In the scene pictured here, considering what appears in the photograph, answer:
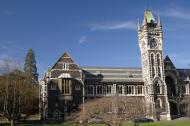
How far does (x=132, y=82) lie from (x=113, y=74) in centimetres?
515

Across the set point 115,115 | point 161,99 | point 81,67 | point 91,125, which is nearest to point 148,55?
point 161,99

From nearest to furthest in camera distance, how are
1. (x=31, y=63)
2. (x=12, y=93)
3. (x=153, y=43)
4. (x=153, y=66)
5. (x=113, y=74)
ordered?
(x=12, y=93)
(x=153, y=66)
(x=153, y=43)
(x=113, y=74)
(x=31, y=63)

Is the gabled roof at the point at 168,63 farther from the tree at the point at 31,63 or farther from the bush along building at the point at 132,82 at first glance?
the tree at the point at 31,63

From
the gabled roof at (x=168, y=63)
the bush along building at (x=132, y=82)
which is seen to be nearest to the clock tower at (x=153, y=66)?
the bush along building at (x=132, y=82)

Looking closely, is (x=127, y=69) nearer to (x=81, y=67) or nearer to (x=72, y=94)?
(x=81, y=67)

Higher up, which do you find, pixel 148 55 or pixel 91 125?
pixel 148 55

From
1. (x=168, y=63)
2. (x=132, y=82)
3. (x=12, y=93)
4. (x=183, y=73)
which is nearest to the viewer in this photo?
(x=12, y=93)

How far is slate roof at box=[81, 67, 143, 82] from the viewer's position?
285 feet

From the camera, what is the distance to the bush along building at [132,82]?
78812 mm

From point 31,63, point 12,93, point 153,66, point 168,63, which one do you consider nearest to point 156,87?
point 153,66

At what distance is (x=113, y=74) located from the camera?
89.2 metres

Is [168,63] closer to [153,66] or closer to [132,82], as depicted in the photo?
[153,66]

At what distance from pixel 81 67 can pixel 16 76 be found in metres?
18.9

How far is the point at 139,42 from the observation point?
302 feet
